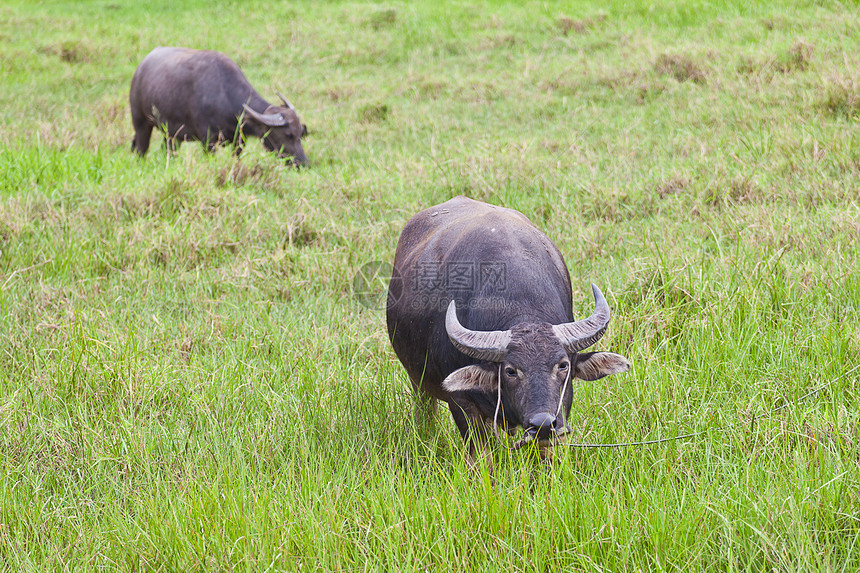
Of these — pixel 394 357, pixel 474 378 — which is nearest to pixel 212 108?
pixel 394 357

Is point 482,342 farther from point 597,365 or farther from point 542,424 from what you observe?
point 597,365

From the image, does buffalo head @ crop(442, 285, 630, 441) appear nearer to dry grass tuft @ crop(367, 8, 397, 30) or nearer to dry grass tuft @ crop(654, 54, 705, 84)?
dry grass tuft @ crop(654, 54, 705, 84)

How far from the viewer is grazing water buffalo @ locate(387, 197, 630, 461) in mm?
2746

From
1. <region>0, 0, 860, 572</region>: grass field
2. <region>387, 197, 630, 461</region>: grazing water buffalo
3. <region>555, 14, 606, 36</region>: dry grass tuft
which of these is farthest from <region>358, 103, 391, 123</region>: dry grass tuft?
<region>387, 197, 630, 461</region>: grazing water buffalo

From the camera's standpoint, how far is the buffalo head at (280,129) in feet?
27.9

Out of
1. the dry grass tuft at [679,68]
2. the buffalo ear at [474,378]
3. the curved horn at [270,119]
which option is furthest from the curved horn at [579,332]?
the dry grass tuft at [679,68]

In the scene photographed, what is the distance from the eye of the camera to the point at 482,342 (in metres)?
2.77

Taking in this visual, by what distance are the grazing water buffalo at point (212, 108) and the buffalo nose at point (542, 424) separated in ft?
20.7

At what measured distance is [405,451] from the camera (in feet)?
10.1

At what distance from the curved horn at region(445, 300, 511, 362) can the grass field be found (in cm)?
40

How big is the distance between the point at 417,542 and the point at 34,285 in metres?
3.70

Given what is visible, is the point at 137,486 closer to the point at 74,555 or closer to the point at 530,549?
the point at 74,555

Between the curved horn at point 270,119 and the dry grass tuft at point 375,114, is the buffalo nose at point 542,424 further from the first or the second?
the dry grass tuft at point 375,114

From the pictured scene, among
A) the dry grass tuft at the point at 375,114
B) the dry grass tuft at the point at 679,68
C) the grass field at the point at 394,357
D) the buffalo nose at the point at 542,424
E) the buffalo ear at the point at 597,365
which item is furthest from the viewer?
the dry grass tuft at the point at 375,114
